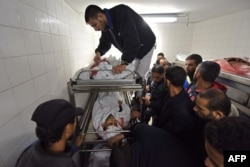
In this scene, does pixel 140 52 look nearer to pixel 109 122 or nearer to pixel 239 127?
pixel 109 122

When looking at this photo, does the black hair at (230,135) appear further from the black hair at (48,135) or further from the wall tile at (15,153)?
the wall tile at (15,153)

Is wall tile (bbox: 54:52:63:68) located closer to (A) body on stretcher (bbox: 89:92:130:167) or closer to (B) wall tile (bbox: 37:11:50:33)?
(B) wall tile (bbox: 37:11:50:33)

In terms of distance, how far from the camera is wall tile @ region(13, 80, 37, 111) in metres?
0.83

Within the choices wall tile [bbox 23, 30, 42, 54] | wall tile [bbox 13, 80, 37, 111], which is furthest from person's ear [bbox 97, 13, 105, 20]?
wall tile [bbox 13, 80, 37, 111]

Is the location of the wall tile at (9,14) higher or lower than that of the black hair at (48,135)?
Answer: higher

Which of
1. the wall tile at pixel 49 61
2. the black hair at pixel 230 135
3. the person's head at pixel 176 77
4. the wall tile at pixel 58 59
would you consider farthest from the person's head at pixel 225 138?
the wall tile at pixel 58 59

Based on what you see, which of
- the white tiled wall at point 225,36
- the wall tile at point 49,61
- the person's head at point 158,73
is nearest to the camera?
the wall tile at point 49,61

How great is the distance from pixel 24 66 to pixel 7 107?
275 millimetres

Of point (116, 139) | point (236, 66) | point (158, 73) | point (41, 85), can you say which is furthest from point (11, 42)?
point (236, 66)

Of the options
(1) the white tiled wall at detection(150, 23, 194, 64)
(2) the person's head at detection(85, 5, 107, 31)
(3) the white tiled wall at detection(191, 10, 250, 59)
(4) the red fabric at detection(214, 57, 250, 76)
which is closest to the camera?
(2) the person's head at detection(85, 5, 107, 31)

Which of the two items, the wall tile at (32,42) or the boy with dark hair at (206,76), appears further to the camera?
the boy with dark hair at (206,76)

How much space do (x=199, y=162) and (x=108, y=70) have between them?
94cm

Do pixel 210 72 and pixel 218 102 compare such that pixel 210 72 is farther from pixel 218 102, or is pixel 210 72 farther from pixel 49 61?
pixel 49 61

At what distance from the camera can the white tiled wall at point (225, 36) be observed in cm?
222
